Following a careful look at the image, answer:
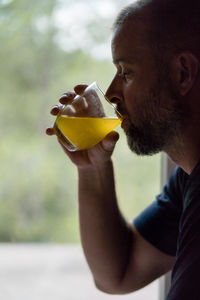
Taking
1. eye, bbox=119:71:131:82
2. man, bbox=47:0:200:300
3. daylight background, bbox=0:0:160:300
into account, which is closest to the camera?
man, bbox=47:0:200:300

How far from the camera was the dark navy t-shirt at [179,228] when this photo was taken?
0.84 metres

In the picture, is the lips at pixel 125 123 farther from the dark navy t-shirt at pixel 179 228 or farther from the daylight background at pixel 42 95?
the daylight background at pixel 42 95

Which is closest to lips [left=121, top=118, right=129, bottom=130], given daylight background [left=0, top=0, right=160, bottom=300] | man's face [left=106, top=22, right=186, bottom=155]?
man's face [left=106, top=22, right=186, bottom=155]

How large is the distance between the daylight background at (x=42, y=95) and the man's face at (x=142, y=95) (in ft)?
1.32

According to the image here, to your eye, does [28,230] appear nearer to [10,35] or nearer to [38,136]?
[38,136]

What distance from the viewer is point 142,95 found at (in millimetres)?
1041

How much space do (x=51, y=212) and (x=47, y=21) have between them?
2.02ft

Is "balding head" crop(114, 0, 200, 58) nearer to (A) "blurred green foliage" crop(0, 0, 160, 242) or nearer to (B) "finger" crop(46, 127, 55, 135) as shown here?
Result: (B) "finger" crop(46, 127, 55, 135)

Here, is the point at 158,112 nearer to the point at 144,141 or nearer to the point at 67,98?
the point at 144,141

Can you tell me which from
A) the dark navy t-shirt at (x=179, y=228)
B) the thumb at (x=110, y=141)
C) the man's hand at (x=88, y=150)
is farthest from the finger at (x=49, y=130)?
the dark navy t-shirt at (x=179, y=228)

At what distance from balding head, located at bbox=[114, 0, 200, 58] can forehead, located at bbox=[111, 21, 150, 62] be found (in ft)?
0.04

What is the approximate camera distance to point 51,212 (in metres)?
1.49

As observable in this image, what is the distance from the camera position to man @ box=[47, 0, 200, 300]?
37.6 inches

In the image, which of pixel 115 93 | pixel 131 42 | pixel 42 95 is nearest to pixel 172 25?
pixel 131 42
